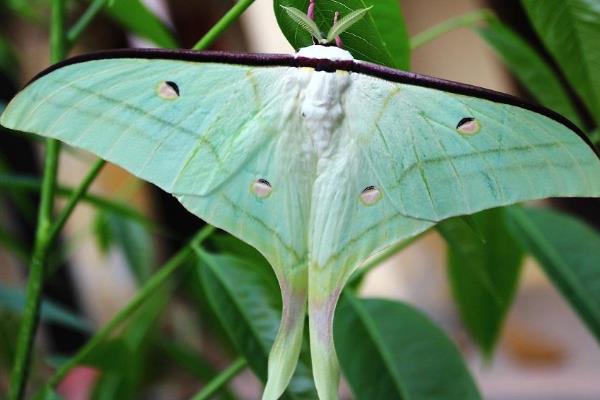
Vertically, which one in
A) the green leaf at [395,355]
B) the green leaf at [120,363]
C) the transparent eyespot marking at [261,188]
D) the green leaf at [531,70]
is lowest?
the green leaf at [120,363]

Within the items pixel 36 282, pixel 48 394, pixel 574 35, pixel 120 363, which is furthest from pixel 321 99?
pixel 120 363

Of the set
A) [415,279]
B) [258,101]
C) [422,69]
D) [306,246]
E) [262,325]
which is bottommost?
[415,279]

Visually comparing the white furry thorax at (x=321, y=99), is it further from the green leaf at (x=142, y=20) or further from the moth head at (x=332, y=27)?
the green leaf at (x=142, y=20)

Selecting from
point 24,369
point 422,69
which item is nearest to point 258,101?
point 24,369

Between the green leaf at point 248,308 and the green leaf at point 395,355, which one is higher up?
the green leaf at point 248,308

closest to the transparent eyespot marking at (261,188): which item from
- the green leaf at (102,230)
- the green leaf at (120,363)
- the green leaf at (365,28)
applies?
the green leaf at (365,28)

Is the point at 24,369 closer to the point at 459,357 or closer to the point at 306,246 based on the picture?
the point at 306,246

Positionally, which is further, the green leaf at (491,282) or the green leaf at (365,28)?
the green leaf at (491,282)
